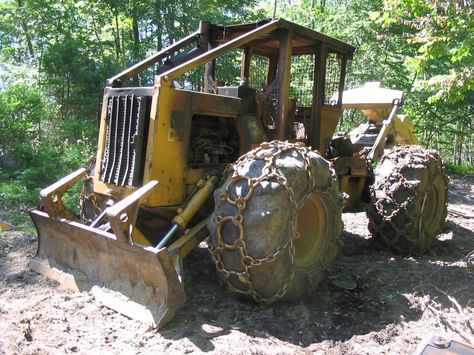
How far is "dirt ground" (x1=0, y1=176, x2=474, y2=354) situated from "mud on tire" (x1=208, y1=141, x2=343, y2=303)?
0.26 metres

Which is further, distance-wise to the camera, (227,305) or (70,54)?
(70,54)

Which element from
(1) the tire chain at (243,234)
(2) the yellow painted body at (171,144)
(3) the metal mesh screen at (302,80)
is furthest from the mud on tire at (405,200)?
(2) the yellow painted body at (171,144)

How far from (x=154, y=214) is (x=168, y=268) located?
1038mm

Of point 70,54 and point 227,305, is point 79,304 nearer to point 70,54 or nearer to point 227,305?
point 227,305

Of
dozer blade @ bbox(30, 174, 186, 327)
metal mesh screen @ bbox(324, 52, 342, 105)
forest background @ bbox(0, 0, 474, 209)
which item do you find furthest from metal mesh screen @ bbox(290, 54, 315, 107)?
forest background @ bbox(0, 0, 474, 209)

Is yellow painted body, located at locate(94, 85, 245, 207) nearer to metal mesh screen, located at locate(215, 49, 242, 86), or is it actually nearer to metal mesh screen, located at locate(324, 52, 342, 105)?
metal mesh screen, located at locate(324, 52, 342, 105)

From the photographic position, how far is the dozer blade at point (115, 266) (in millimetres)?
3555

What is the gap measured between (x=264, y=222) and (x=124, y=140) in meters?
1.59

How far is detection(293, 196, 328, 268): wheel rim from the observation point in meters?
4.29

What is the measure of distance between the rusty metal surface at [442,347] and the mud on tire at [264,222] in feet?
3.81

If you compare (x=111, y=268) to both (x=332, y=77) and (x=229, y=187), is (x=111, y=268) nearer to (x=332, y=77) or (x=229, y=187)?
(x=229, y=187)

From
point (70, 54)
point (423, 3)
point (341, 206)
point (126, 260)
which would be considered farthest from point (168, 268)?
point (70, 54)

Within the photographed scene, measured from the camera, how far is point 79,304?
152 inches

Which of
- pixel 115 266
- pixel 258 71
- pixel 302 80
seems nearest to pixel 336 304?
pixel 115 266
